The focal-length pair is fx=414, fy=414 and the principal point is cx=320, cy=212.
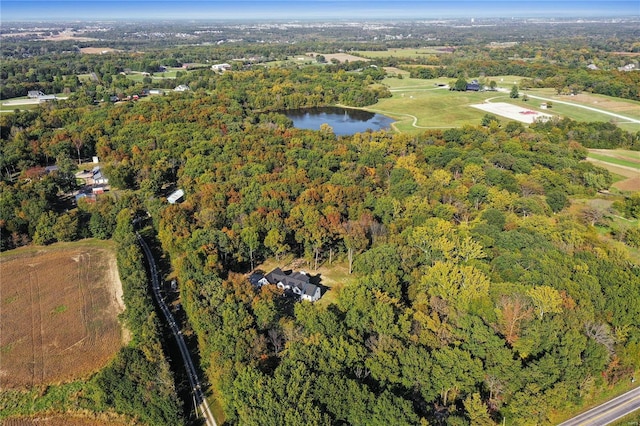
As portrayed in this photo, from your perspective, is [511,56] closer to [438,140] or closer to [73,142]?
[438,140]

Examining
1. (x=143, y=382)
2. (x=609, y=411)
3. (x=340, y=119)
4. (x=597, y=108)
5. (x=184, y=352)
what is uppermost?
(x=597, y=108)

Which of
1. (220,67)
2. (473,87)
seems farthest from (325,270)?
(220,67)

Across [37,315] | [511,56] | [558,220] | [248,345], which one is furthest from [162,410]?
[511,56]

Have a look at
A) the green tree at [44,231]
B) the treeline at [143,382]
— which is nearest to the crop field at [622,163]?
the treeline at [143,382]

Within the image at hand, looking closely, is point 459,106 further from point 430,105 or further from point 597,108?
point 597,108

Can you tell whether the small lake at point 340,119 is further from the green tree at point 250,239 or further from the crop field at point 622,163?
the green tree at point 250,239

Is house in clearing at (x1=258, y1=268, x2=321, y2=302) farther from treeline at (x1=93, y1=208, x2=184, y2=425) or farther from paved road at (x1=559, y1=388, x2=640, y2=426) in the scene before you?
paved road at (x1=559, y1=388, x2=640, y2=426)
